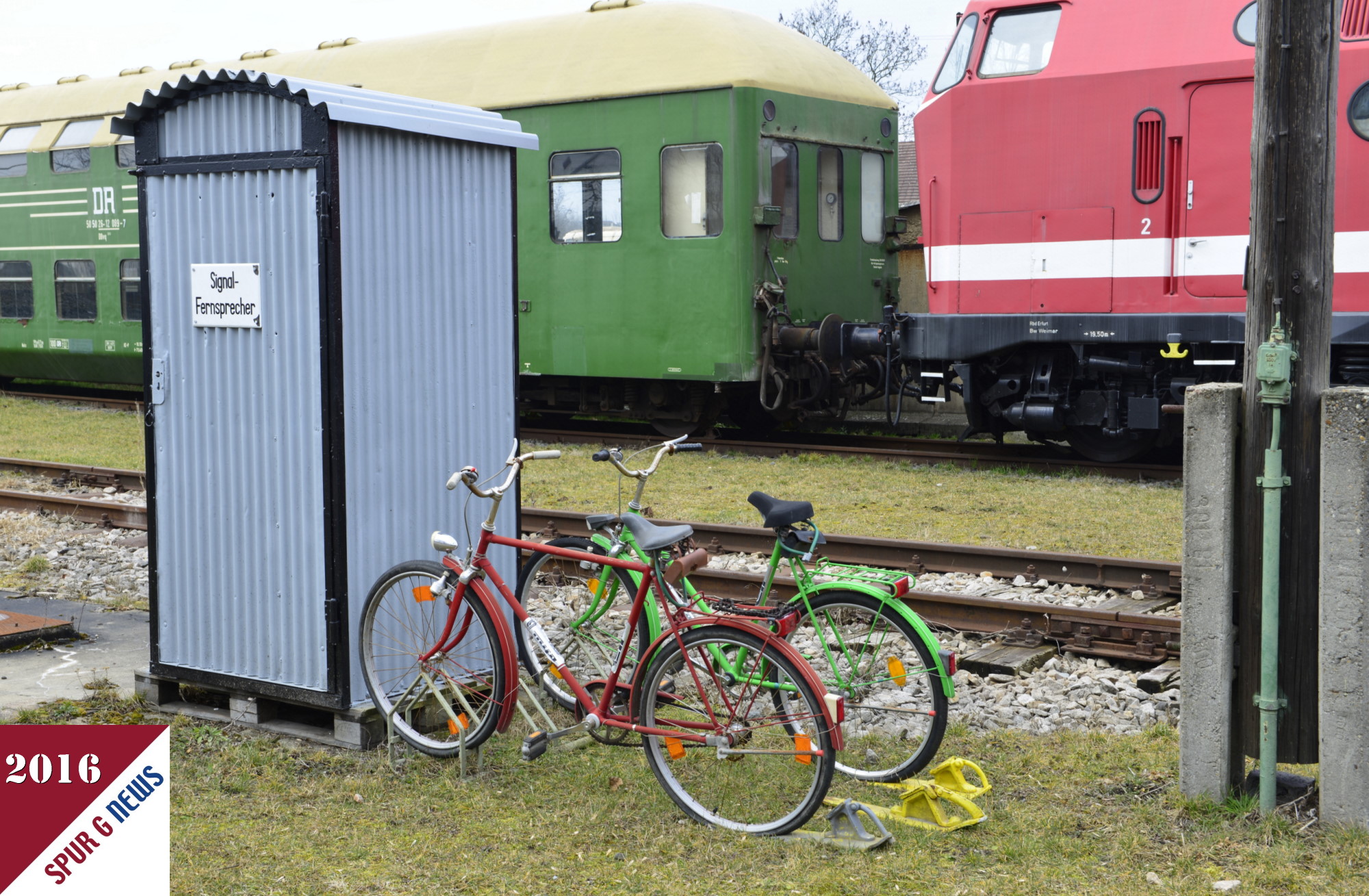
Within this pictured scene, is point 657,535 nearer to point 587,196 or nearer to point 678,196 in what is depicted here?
point 678,196

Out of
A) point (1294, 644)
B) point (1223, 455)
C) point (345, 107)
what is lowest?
point (1294, 644)

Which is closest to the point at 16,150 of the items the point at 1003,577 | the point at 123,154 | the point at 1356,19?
the point at 123,154

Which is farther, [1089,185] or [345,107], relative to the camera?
[1089,185]

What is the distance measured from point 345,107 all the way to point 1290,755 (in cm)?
389

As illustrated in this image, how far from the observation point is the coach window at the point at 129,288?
1755 centimetres

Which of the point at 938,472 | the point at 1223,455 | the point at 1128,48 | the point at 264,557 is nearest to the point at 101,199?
the point at 938,472

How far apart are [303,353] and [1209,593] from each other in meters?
3.25

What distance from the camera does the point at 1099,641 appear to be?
661 cm

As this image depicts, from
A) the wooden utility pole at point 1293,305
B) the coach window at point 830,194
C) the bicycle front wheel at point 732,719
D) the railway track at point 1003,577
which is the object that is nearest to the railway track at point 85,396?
the coach window at point 830,194

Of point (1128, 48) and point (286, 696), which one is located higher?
point (1128, 48)

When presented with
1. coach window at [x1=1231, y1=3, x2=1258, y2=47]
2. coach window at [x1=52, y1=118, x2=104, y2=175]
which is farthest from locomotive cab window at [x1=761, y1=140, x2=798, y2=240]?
coach window at [x1=52, y1=118, x2=104, y2=175]

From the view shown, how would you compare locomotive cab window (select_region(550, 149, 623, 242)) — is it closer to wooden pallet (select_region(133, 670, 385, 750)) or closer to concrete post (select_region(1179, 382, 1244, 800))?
wooden pallet (select_region(133, 670, 385, 750))

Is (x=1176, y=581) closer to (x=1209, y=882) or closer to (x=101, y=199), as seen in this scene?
(x=1209, y=882)

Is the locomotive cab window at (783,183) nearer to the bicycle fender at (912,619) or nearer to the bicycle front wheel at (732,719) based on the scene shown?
the bicycle fender at (912,619)
